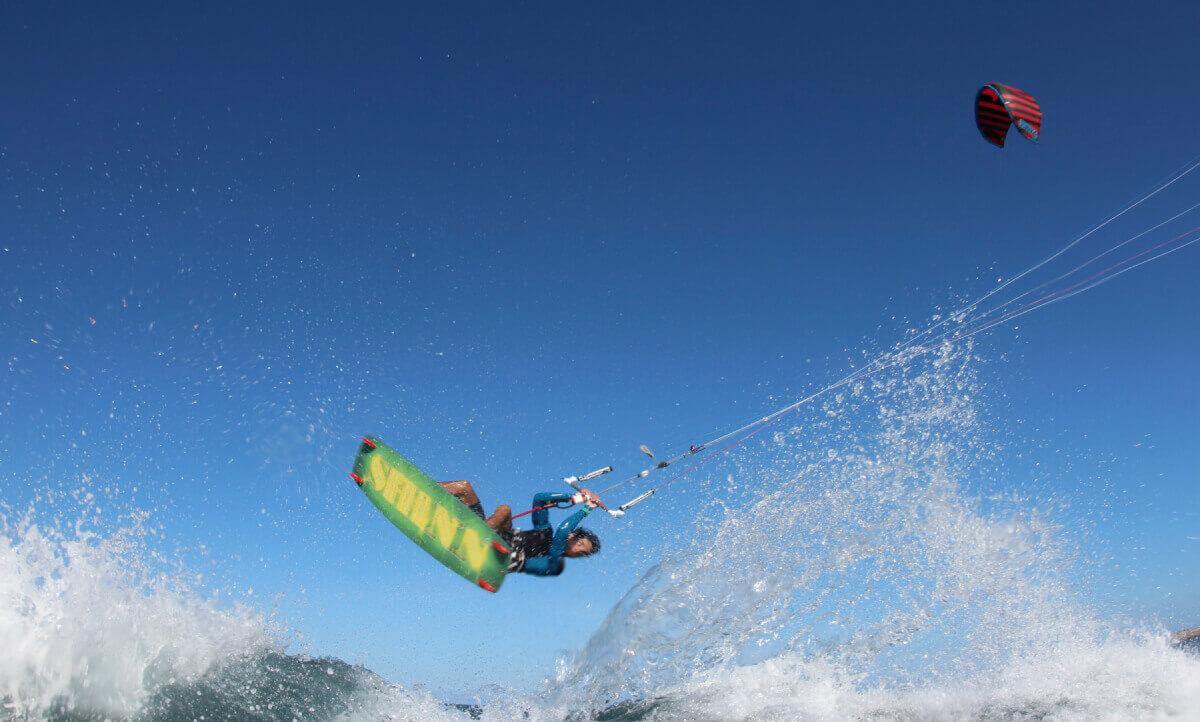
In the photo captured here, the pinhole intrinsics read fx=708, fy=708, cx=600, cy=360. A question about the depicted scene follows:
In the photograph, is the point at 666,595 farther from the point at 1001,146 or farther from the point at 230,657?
A: the point at 1001,146

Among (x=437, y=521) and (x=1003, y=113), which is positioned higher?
(x=1003, y=113)

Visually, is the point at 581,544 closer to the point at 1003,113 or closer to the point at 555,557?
the point at 555,557

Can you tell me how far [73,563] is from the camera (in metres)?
7.55

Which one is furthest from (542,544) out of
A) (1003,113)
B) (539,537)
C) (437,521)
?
(1003,113)

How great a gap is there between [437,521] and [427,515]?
0.15 metres

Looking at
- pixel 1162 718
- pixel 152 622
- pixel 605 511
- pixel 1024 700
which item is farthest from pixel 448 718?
pixel 1162 718

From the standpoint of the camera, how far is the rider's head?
8672mm

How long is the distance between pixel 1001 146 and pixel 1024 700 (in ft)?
24.7

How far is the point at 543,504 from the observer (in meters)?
8.73

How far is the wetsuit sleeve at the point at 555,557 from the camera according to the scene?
27.5 feet

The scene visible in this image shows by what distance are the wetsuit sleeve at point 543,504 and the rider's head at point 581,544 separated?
356 mm

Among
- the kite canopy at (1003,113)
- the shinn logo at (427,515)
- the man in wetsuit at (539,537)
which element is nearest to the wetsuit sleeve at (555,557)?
the man in wetsuit at (539,537)

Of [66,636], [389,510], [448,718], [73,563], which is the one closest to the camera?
[66,636]

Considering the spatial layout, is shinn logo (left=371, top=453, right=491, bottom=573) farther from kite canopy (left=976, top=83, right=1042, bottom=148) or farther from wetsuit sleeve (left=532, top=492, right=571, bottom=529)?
kite canopy (left=976, top=83, right=1042, bottom=148)
